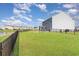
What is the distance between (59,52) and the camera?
2.71 m

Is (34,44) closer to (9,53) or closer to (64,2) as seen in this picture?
(9,53)

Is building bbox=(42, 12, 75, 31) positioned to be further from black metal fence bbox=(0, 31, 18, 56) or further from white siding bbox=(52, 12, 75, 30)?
black metal fence bbox=(0, 31, 18, 56)

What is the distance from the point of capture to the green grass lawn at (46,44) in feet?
8.90

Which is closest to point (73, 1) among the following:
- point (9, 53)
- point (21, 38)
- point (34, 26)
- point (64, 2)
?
point (64, 2)

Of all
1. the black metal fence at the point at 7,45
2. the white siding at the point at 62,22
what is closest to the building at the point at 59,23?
the white siding at the point at 62,22

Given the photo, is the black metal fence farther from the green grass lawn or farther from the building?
the building

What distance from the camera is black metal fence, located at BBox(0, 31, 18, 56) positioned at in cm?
265

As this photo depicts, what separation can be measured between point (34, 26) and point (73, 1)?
1.61 ft

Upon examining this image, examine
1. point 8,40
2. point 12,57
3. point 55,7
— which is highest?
point 55,7

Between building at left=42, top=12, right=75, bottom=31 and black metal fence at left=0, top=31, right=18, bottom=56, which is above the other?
building at left=42, top=12, right=75, bottom=31

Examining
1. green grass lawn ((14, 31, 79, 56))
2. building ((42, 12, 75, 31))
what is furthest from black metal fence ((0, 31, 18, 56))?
building ((42, 12, 75, 31))

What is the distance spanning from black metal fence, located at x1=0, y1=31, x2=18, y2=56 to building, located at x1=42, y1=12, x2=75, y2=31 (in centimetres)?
35

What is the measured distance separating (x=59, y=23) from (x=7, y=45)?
594 mm

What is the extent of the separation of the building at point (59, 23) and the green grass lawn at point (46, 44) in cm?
6
